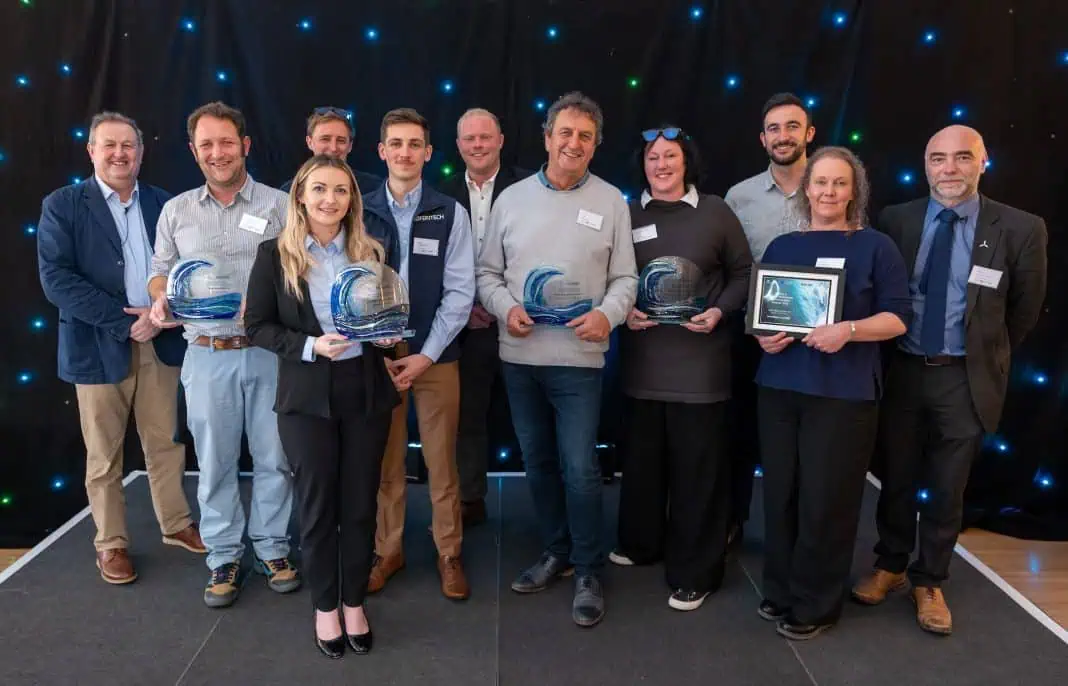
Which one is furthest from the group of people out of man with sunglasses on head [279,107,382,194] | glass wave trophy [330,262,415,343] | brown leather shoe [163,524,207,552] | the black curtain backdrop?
the black curtain backdrop

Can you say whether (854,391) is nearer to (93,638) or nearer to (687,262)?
(687,262)

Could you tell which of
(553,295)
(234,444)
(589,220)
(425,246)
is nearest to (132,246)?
(234,444)

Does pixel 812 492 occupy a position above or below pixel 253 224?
below

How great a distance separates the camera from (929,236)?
2.65m

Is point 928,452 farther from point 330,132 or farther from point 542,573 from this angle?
point 330,132

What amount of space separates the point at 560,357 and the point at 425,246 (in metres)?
0.62

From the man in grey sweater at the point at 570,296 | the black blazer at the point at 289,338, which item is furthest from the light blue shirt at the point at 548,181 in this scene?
the black blazer at the point at 289,338

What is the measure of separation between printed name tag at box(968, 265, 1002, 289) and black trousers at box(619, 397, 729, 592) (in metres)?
0.95

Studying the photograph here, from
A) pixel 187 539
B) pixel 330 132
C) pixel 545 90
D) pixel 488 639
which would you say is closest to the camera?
pixel 488 639

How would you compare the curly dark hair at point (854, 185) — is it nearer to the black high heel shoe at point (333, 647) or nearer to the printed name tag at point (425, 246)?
the printed name tag at point (425, 246)

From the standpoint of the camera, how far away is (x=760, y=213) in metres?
3.10

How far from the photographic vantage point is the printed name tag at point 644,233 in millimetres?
2717

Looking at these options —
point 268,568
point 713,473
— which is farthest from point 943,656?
point 268,568

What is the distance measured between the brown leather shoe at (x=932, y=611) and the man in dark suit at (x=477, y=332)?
6.07 feet
